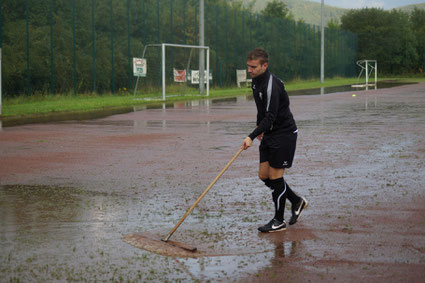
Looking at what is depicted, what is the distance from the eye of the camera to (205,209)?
714cm

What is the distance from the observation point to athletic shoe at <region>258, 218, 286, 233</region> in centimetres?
621

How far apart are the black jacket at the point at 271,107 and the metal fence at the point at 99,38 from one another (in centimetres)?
2095

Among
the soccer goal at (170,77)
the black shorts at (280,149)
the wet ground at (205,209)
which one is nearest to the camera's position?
the wet ground at (205,209)

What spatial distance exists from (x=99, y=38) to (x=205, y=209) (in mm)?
25296

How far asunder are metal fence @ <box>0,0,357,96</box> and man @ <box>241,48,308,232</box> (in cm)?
2093

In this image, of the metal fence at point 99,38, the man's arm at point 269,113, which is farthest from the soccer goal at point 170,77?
the man's arm at point 269,113

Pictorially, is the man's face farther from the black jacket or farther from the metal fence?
the metal fence

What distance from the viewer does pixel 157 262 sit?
524 centimetres

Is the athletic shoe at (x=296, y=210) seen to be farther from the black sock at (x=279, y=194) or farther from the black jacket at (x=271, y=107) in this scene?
the black jacket at (x=271, y=107)

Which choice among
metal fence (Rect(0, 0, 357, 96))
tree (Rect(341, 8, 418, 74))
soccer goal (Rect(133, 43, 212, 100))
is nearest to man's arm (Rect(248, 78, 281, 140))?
metal fence (Rect(0, 0, 357, 96))

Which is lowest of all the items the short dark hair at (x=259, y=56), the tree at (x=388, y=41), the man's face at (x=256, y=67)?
the man's face at (x=256, y=67)

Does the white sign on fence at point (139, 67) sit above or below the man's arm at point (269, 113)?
above

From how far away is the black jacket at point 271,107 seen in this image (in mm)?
6234

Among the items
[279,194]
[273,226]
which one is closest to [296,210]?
[279,194]
